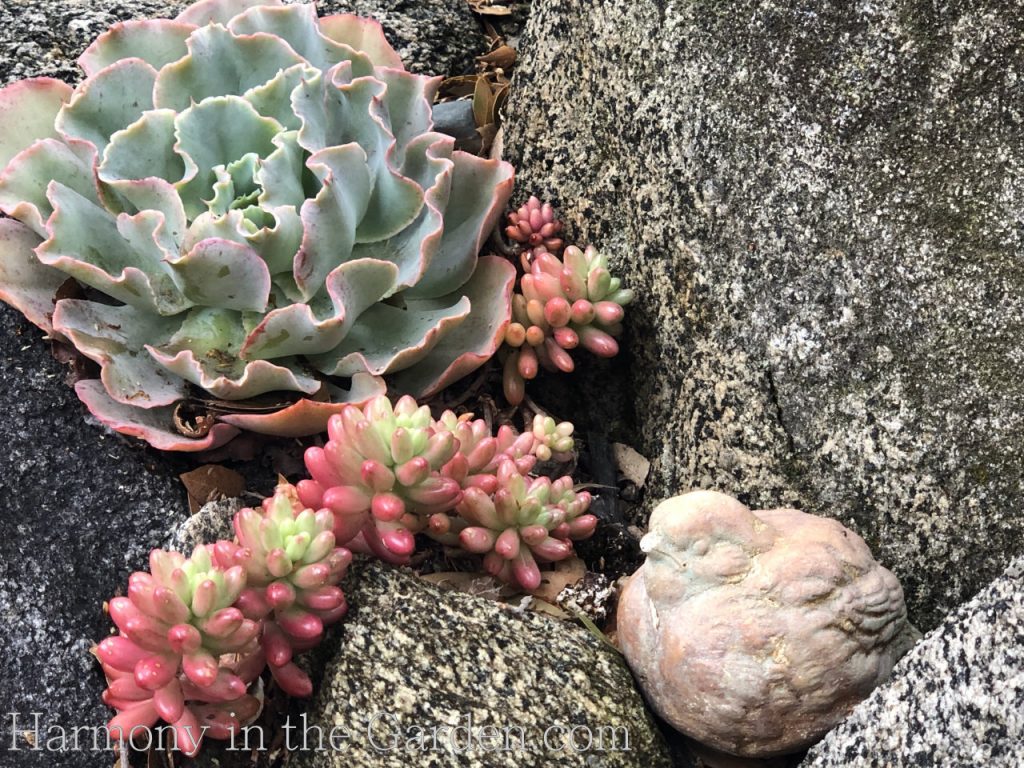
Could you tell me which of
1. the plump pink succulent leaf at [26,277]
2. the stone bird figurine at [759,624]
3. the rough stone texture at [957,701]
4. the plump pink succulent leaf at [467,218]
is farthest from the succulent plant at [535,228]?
the rough stone texture at [957,701]

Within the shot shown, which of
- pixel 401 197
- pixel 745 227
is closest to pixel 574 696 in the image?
pixel 745 227

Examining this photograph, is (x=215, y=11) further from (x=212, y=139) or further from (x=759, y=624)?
(x=759, y=624)

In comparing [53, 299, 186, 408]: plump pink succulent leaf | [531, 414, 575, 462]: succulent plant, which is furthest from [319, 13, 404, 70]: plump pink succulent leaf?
[531, 414, 575, 462]: succulent plant

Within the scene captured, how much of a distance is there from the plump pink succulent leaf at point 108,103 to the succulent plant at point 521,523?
111cm

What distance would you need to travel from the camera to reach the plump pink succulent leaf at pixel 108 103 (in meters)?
2.11

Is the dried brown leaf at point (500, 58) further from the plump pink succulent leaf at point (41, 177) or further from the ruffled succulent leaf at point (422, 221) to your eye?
the plump pink succulent leaf at point (41, 177)

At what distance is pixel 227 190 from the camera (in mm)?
2043

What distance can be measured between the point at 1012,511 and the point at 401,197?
1.34m

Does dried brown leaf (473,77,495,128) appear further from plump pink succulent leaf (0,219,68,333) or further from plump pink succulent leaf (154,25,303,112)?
plump pink succulent leaf (0,219,68,333)

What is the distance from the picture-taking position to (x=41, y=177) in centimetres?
208

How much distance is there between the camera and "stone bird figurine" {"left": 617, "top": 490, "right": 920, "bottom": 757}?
1.59 m

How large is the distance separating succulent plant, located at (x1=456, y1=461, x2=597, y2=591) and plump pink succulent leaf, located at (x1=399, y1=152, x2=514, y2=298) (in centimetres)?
55

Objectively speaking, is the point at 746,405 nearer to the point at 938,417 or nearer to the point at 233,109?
the point at 938,417

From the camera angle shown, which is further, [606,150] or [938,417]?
[606,150]
